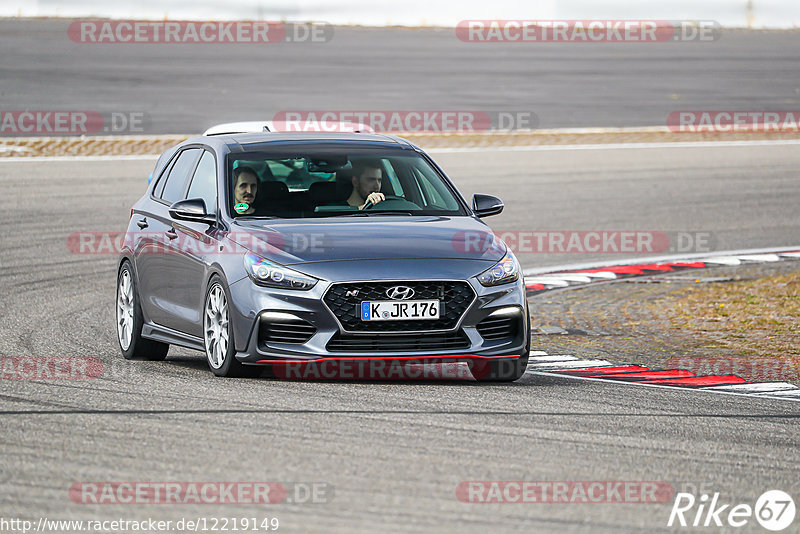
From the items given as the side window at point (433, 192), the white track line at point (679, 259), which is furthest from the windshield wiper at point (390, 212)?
the white track line at point (679, 259)

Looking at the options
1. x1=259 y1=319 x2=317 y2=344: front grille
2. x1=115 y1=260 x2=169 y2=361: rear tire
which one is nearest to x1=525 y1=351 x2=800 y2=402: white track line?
x1=259 y1=319 x2=317 y2=344: front grille

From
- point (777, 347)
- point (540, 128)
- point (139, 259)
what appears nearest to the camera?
point (139, 259)

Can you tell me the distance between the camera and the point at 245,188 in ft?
32.0

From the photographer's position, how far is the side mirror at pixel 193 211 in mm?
9414

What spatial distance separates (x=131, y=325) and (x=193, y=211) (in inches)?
59.5

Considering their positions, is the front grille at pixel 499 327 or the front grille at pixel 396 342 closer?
the front grille at pixel 396 342

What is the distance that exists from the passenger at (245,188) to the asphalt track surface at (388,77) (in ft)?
61.9

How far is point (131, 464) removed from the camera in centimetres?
641

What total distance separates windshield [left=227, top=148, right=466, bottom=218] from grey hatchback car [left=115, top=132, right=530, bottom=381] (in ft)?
0.04

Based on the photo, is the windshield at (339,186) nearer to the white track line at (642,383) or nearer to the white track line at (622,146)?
the white track line at (642,383)

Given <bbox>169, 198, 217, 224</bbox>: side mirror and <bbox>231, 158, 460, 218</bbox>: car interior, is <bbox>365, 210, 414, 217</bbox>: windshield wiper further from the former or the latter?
<bbox>169, 198, 217, 224</bbox>: side mirror

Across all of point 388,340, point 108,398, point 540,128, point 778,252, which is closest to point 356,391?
point 388,340

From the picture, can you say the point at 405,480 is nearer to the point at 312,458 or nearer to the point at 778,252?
the point at 312,458

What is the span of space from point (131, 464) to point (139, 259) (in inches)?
167
